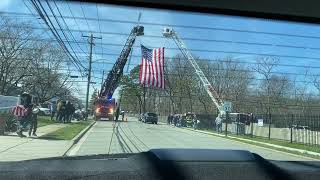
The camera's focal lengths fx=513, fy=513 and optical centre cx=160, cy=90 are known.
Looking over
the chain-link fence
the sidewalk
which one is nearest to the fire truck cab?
the sidewalk

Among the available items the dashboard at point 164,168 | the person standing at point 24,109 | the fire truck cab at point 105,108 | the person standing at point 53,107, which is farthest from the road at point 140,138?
the dashboard at point 164,168

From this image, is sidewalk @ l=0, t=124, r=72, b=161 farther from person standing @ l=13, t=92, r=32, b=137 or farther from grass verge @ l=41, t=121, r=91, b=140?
person standing @ l=13, t=92, r=32, b=137

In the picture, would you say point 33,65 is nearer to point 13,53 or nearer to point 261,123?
point 13,53

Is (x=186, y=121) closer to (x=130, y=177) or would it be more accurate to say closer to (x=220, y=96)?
(x=220, y=96)

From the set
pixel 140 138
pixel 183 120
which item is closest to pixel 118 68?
pixel 183 120

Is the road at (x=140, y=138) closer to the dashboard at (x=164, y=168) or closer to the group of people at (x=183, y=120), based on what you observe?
the group of people at (x=183, y=120)

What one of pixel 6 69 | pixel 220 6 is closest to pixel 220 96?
pixel 220 6
